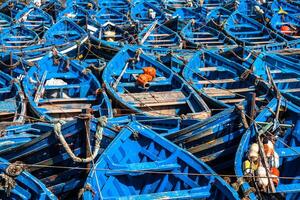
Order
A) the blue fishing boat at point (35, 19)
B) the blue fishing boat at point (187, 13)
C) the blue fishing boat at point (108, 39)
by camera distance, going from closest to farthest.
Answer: the blue fishing boat at point (108, 39)
the blue fishing boat at point (35, 19)
the blue fishing boat at point (187, 13)

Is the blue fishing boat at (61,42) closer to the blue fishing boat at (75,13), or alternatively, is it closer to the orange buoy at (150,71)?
the blue fishing boat at (75,13)

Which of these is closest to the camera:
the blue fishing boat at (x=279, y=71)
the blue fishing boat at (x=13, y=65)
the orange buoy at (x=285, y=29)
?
the blue fishing boat at (x=279, y=71)

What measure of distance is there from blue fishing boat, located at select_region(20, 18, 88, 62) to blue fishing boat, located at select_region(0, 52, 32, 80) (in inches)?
19.2

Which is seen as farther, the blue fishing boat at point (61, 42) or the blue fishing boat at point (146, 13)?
the blue fishing boat at point (146, 13)

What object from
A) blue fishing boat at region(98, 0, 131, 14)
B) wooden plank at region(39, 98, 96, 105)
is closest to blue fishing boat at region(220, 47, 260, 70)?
wooden plank at region(39, 98, 96, 105)

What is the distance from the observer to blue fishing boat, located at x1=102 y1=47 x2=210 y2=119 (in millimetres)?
11820

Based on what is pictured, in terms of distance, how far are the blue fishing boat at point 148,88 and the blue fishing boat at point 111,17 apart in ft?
21.1

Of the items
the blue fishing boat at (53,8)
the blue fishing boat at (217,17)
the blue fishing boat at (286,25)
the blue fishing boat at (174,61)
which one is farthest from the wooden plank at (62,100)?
the blue fishing boat at (53,8)

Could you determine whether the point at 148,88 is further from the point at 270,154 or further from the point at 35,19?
the point at 35,19

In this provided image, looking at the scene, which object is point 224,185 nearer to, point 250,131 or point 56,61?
point 250,131

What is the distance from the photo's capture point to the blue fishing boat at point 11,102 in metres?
11.1

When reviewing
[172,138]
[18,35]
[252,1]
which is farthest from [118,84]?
[252,1]

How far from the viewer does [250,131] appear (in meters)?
9.34

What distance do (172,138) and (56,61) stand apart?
257 inches
